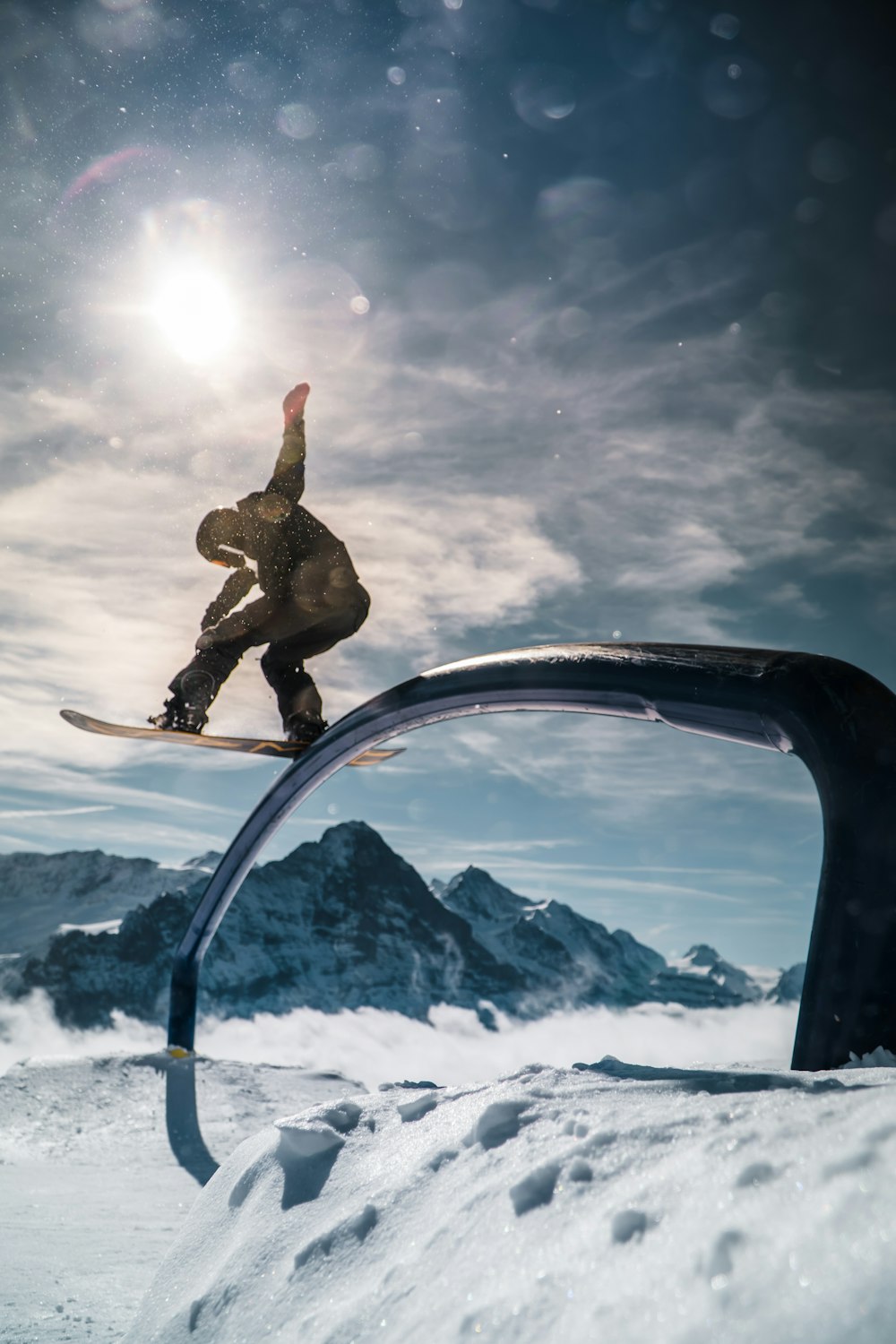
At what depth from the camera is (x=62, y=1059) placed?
24.7ft

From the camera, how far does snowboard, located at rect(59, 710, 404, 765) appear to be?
9.16 meters

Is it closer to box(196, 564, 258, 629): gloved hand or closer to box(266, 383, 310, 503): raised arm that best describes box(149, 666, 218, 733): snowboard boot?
box(196, 564, 258, 629): gloved hand

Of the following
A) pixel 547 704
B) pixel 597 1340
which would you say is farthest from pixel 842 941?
pixel 547 704

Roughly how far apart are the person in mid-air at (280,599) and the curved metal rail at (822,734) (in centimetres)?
450

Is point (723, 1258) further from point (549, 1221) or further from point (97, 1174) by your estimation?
point (97, 1174)

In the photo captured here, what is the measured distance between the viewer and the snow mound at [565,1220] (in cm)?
87

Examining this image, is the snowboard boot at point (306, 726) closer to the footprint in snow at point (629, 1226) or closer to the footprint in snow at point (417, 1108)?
the footprint in snow at point (417, 1108)

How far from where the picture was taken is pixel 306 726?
911cm

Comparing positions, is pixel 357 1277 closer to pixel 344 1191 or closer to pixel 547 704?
pixel 344 1191

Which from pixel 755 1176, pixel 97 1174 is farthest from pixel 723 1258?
pixel 97 1174

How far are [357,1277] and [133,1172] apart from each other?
4477mm

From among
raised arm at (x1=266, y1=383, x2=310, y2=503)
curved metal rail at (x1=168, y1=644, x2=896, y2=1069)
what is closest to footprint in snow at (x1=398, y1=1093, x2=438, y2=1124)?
curved metal rail at (x1=168, y1=644, x2=896, y2=1069)

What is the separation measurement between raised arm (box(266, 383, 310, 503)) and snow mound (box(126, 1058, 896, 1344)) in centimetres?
717

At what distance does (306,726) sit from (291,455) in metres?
3.40
